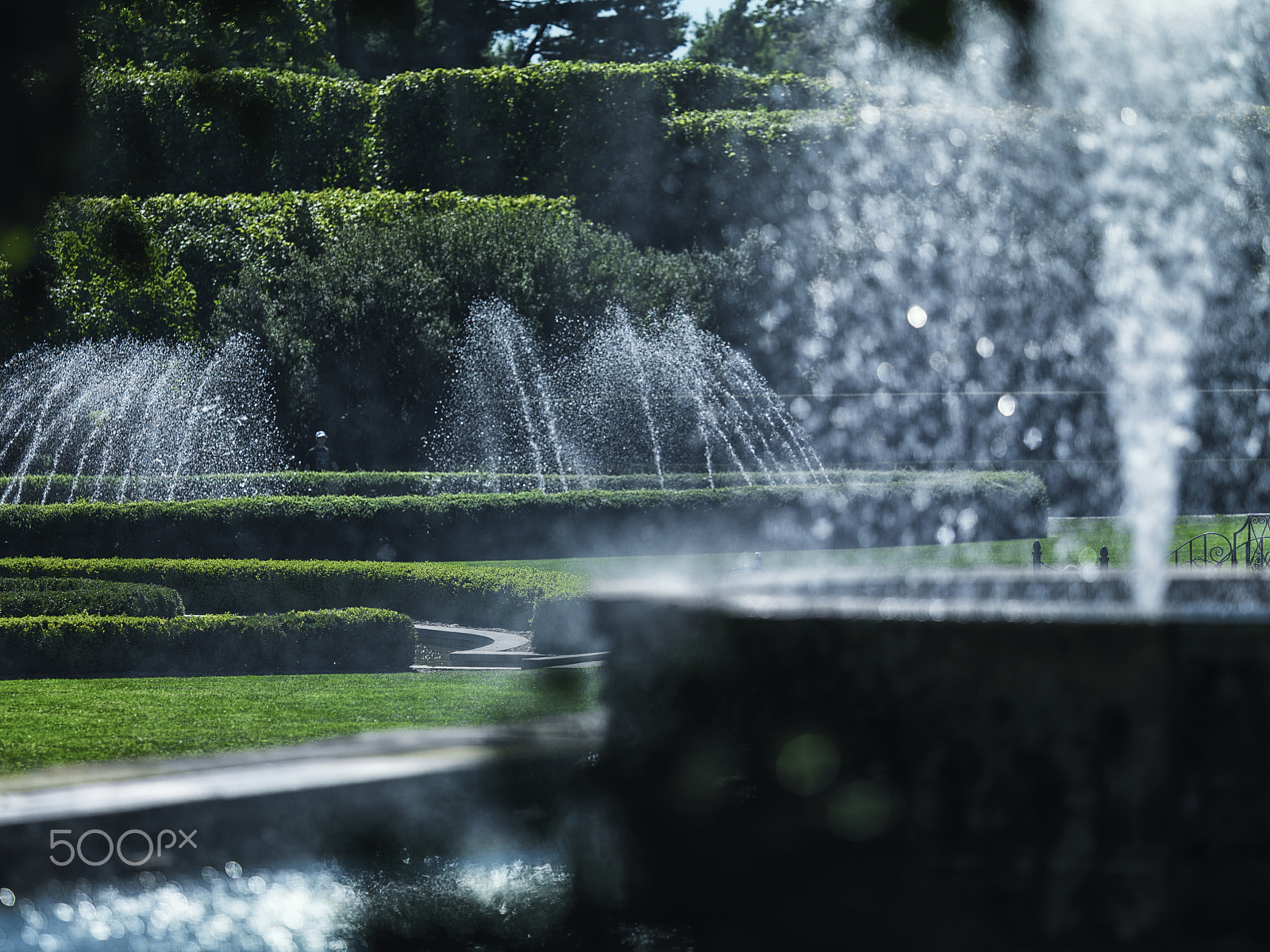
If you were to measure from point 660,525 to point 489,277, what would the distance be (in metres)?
8.49

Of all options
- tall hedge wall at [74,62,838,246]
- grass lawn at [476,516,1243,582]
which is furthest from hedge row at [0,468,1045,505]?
tall hedge wall at [74,62,838,246]

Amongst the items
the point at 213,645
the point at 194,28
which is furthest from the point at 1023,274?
the point at 194,28

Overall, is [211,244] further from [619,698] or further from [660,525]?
[619,698]

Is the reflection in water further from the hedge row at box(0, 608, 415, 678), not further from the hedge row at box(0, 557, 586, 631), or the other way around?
the hedge row at box(0, 557, 586, 631)

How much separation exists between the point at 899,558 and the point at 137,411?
13.3m

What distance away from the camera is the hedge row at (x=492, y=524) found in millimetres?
13172

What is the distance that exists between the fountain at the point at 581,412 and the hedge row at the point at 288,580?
908cm

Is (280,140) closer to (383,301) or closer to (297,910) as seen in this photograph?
(383,301)

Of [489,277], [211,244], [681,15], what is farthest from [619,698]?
[681,15]

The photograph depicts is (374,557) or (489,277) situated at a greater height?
(489,277)

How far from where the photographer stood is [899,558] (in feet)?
43.3

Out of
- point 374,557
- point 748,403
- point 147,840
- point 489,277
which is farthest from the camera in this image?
point 748,403

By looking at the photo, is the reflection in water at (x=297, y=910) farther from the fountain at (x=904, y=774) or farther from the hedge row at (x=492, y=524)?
the hedge row at (x=492, y=524)

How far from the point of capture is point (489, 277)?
21375mm
